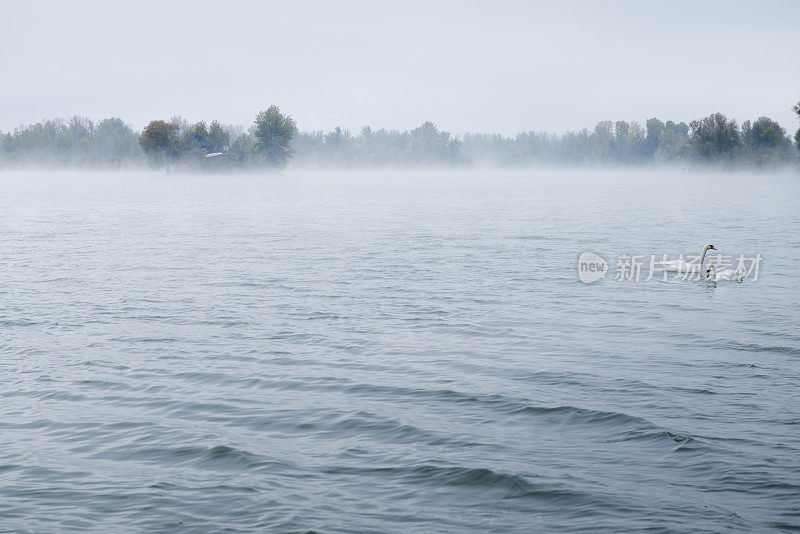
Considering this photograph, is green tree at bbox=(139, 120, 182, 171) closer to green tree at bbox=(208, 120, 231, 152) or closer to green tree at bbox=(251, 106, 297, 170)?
green tree at bbox=(208, 120, 231, 152)

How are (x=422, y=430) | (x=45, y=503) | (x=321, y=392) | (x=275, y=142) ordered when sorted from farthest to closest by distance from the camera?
(x=275, y=142) < (x=321, y=392) < (x=422, y=430) < (x=45, y=503)

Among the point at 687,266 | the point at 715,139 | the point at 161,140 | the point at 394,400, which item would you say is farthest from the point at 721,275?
the point at 161,140

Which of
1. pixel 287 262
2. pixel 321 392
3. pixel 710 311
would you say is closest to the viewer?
pixel 321 392

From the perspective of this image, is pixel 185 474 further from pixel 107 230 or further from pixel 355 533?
pixel 107 230

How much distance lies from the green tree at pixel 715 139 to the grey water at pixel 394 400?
5461 inches

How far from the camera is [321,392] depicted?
12.8m

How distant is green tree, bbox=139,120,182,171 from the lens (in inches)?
6535

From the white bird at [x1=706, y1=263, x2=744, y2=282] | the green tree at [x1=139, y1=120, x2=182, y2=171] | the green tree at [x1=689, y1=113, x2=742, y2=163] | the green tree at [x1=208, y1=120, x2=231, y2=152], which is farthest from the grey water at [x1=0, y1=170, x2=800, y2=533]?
the green tree at [x1=208, y1=120, x2=231, y2=152]

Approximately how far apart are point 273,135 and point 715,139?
86.6 metres

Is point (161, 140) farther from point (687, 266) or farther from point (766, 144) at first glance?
point (687, 266)

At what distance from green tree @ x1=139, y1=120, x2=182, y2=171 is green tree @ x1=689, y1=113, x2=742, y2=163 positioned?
100.0 m

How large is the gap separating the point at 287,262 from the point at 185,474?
65.9 ft

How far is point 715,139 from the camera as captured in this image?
158m

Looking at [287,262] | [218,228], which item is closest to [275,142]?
[218,228]
